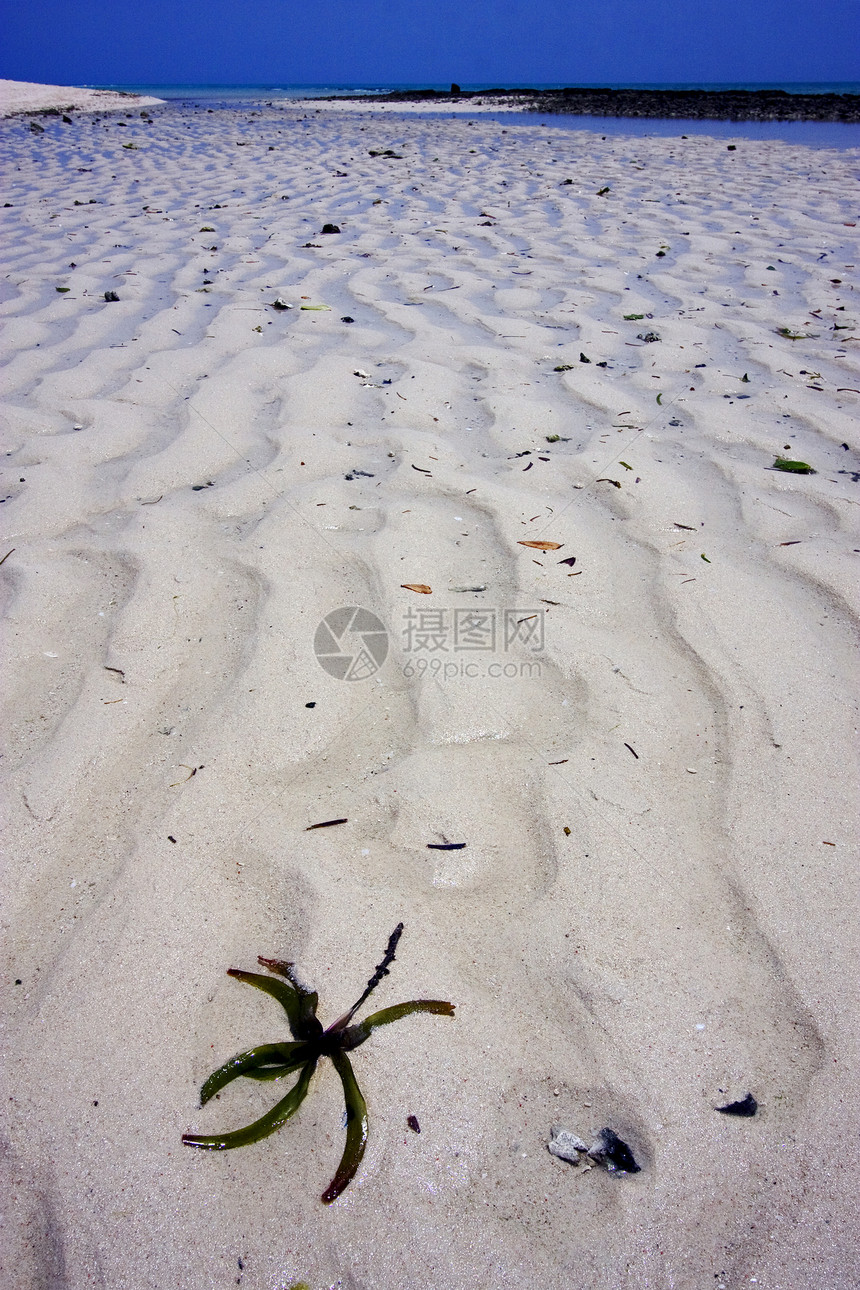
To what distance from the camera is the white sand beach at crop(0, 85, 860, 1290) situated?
28.7 inches

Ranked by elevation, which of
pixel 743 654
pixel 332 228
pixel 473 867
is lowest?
pixel 473 867

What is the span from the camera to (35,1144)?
29.6 inches

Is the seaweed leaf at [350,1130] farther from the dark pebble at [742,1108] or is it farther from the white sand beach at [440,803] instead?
the dark pebble at [742,1108]

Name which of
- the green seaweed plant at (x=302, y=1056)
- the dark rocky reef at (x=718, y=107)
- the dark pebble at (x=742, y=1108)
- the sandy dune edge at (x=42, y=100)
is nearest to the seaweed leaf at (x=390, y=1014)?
the green seaweed plant at (x=302, y=1056)

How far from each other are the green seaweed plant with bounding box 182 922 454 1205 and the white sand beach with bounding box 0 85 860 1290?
0.01 metres

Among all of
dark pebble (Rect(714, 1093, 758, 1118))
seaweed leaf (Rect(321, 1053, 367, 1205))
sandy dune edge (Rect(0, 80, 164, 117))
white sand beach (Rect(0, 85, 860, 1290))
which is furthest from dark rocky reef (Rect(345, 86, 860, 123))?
seaweed leaf (Rect(321, 1053, 367, 1205))

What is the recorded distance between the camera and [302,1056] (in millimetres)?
822

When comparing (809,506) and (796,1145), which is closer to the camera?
(796,1145)

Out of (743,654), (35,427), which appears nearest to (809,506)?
(743,654)

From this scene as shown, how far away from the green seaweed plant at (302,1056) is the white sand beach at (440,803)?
0.01 metres

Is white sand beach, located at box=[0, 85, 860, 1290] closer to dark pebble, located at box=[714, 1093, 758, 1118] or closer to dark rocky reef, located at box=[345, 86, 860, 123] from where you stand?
dark pebble, located at box=[714, 1093, 758, 1118]

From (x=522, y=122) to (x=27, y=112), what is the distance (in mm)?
8355

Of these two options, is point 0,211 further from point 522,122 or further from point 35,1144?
point 522,122

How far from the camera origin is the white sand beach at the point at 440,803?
0.73 metres
